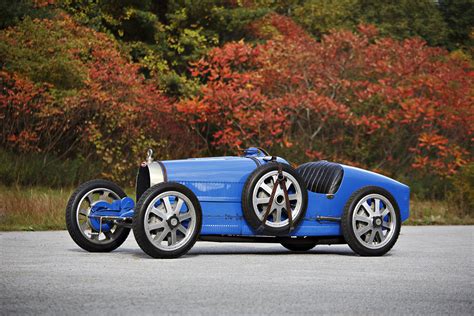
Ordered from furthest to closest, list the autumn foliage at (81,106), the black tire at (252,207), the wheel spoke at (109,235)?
the autumn foliage at (81,106) → the wheel spoke at (109,235) → the black tire at (252,207)

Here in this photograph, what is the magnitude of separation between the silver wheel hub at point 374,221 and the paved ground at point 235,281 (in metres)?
0.26

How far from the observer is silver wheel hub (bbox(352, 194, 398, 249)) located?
36.8ft

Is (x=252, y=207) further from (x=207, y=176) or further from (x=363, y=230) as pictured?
(x=363, y=230)

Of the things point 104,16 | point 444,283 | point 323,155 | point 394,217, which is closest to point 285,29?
point 104,16

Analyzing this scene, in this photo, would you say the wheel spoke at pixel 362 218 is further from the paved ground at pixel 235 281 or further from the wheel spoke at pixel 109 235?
the wheel spoke at pixel 109 235

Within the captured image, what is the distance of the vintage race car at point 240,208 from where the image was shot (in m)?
10.4

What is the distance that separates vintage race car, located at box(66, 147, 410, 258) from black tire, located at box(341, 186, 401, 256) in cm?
1

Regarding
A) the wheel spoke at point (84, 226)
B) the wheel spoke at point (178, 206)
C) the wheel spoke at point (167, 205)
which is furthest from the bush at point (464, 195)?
the wheel spoke at point (167, 205)

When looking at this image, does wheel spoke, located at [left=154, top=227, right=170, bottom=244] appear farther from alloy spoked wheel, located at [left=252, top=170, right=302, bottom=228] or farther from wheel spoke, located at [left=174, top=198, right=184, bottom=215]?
alloy spoked wheel, located at [left=252, top=170, right=302, bottom=228]

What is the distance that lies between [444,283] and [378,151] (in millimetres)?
16856

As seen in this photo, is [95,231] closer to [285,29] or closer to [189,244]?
[189,244]

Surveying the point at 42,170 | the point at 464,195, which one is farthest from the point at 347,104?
the point at 42,170

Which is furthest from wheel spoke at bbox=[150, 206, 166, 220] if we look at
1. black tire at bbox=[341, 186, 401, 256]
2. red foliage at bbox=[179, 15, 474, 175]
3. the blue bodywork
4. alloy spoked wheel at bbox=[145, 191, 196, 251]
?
red foliage at bbox=[179, 15, 474, 175]

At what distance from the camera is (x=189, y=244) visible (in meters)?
10.4
